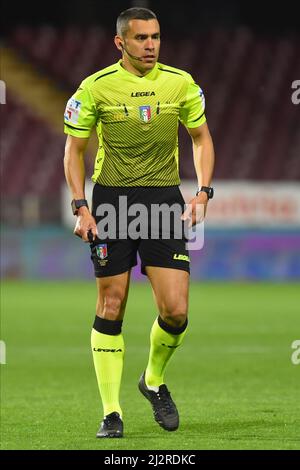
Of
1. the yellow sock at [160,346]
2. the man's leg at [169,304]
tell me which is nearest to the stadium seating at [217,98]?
the yellow sock at [160,346]

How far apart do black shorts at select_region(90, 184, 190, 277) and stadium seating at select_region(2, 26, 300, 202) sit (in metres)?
14.4

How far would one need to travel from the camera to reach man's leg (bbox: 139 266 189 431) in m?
5.69

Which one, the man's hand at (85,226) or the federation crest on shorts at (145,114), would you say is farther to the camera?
the federation crest on shorts at (145,114)

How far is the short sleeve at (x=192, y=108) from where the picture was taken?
5.83m

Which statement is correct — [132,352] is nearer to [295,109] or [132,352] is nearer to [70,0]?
[295,109]

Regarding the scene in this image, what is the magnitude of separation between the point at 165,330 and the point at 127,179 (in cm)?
78

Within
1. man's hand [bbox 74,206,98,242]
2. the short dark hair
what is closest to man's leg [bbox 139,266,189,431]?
man's hand [bbox 74,206,98,242]

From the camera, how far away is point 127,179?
5.73 m

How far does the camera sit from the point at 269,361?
904cm

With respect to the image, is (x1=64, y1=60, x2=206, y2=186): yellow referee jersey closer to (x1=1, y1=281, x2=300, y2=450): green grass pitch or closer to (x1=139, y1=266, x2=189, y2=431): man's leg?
(x1=139, y1=266, x2=189, y2=431): man's leg

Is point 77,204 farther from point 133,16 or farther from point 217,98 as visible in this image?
point 217,98

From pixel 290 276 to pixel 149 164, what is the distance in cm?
1266

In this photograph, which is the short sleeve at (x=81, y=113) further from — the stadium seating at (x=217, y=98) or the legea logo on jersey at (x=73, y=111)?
the stadium seating at (x=217, y=98)

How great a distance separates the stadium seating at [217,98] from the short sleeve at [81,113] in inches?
570
